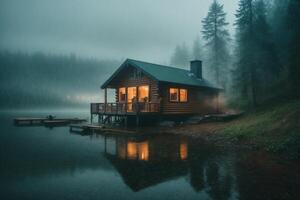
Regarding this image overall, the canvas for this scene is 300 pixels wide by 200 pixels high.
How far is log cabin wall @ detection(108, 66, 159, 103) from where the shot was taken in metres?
22.0

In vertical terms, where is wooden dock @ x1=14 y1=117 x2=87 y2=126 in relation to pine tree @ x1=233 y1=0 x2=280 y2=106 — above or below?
below

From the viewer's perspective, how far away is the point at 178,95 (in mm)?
23406

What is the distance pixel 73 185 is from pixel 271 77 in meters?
28.1

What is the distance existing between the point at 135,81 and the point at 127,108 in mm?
3644

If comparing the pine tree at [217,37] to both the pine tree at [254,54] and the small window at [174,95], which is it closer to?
the pine tree at [254,54]

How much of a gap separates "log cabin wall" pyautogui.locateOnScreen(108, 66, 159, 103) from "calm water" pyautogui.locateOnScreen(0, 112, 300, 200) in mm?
11775

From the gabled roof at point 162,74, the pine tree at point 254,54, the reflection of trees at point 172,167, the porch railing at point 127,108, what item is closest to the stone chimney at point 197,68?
the gabled roof at point 162,74

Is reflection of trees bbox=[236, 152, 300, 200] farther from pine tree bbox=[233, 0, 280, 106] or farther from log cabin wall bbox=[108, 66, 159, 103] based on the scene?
pine tree bbox=[233, 0, 280, 106]

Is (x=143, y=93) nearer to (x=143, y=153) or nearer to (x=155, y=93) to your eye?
(x=155, y=93)

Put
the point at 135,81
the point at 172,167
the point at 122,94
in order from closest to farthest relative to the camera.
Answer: the point at 172,167 < the point at 135,81 < the point at 122,94

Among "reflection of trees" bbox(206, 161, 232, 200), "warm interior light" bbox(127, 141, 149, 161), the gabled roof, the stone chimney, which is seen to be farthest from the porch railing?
"reflection of trees" bbox(206, 161, 232, 200)

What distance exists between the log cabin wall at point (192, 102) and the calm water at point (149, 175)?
1178 centimetres

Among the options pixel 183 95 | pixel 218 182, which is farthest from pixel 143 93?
pixel 218 182

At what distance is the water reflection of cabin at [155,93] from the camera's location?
2145 cm
